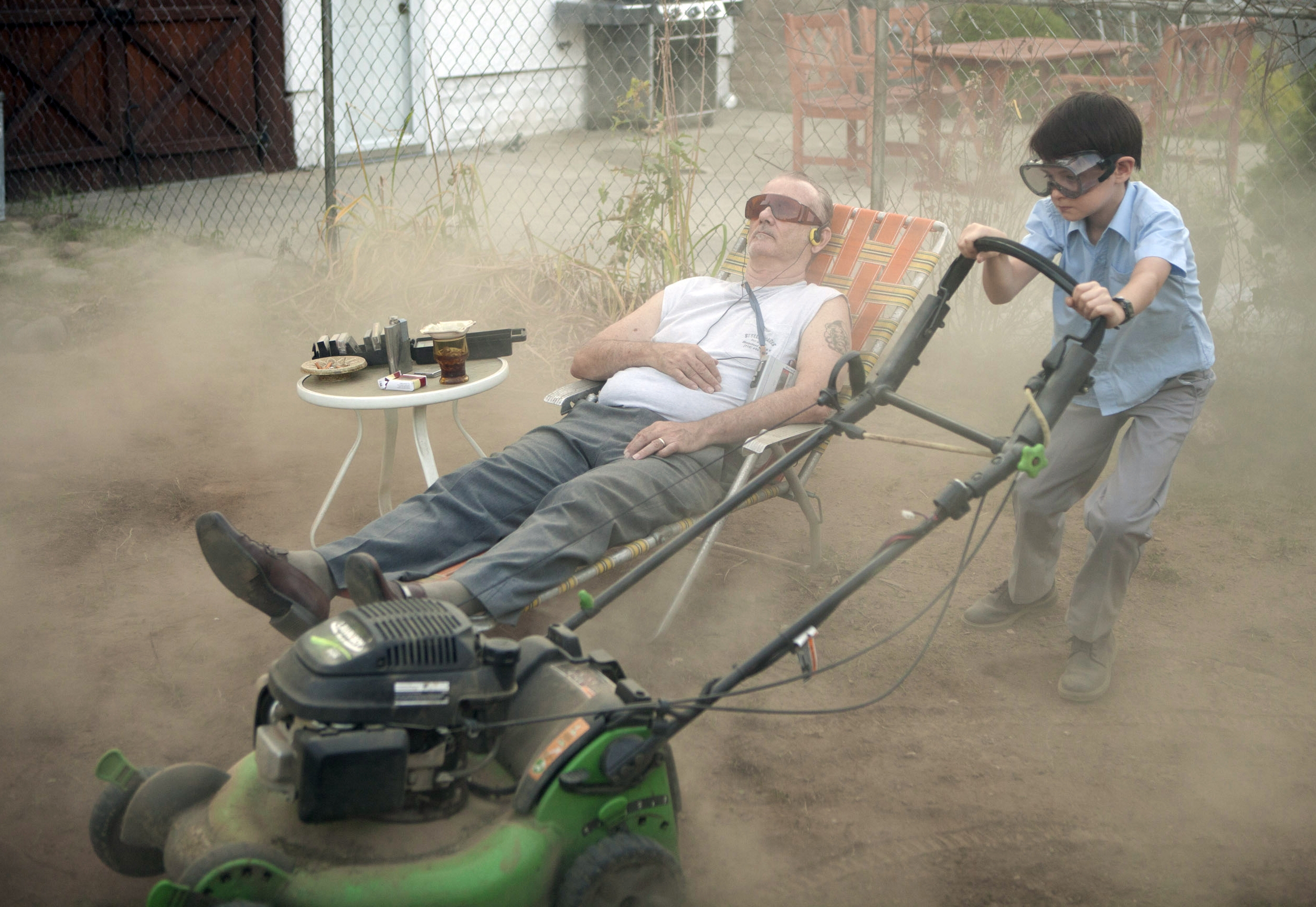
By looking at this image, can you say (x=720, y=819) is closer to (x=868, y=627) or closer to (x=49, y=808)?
(x=868, y=627)

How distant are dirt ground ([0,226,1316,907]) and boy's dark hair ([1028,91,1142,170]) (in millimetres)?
1528

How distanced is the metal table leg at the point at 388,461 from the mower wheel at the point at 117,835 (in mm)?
1669

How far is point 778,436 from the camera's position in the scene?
132 inches

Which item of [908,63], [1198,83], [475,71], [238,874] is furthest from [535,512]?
[475,71]

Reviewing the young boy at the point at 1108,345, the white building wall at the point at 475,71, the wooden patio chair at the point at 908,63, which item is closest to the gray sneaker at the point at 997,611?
the young boy at the point at 1108,345

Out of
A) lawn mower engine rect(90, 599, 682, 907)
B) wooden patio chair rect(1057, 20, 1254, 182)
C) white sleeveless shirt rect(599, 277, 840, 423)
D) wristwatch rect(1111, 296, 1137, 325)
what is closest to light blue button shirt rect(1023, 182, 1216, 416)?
wristwatch rect(1111, 296, 1137, 325)

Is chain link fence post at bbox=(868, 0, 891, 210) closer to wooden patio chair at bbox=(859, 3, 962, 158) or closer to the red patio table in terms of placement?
wooden patio chair at bbox=(859, 3, 962, 158)

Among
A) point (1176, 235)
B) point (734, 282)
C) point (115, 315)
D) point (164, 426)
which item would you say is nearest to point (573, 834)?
point (1176, 235)

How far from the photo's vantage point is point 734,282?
399 centimetres

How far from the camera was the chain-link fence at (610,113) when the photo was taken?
17.9ft

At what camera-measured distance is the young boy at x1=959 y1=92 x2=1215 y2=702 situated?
272cm

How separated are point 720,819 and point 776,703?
0.55 metres

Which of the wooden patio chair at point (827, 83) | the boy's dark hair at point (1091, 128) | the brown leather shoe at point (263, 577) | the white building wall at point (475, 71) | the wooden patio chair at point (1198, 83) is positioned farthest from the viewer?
the white building wall at point (475, 71)

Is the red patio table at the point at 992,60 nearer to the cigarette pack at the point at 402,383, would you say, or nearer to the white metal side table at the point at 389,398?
the white metal side table at the point at 389,398
